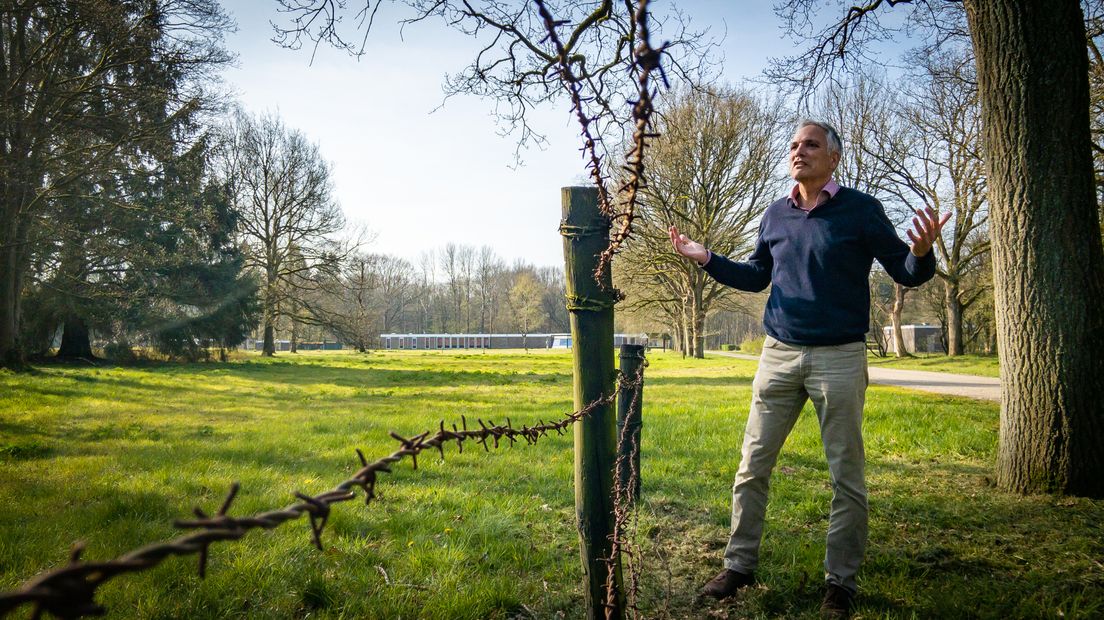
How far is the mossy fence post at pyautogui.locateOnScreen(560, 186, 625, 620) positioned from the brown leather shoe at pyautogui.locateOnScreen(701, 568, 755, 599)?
967 millimetres

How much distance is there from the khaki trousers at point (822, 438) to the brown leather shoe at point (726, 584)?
42mm

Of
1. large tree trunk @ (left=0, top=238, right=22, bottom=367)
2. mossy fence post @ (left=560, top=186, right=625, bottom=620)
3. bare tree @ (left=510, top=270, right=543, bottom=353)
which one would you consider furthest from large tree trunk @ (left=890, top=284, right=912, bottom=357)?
large tree trunk @ (left=0, top=238, right=22, bottom=367)

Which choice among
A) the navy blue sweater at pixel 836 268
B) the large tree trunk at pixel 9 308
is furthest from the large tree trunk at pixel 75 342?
the navy blue sweater at pixel 836 268

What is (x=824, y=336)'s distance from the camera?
2.76m

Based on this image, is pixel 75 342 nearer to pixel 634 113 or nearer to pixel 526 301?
pixel 634 113

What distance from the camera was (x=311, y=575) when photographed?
2.89m

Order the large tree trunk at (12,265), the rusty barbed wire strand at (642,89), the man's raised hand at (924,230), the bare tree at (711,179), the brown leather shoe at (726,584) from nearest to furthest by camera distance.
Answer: the rusty barbed wire strand at (642,89), the man's raised hand at (924,230), the brown leather shoe at (726,584), the large tree trunk at (12,265), the bare tree at (711,179)

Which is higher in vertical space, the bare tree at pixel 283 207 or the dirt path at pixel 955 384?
the bare tree at pixel 283 207

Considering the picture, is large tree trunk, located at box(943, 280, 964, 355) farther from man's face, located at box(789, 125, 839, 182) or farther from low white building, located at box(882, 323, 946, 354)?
man's face, located at box(789, 125, 839, 182)

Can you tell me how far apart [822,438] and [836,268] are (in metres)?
0.83

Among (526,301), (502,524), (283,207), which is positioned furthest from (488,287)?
(502,524)

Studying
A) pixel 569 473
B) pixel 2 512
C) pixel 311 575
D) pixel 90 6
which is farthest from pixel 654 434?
pixel 90 6

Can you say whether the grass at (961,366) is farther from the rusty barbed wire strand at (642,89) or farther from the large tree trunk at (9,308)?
the large tree trunk at (9,308)

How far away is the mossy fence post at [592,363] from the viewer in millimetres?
2039
